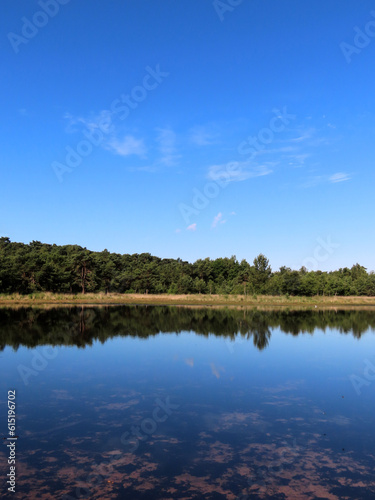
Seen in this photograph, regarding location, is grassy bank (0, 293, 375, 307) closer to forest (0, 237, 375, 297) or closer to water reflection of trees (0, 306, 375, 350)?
forest (0, 237, 375, 297)

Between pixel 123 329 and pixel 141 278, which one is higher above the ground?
pixel 141 278

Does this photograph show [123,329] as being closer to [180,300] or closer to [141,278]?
[180,300]

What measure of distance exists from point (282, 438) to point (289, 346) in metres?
14.3

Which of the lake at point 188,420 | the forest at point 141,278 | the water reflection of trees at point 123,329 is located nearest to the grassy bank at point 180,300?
the forest at point 141,278

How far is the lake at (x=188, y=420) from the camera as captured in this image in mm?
7125

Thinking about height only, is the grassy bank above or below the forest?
below

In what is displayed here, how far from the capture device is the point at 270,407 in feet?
38.6

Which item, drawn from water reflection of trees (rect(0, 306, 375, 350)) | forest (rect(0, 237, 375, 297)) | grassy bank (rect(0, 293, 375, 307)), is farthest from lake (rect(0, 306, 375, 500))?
forest (rect(0, 237, 375, 297))

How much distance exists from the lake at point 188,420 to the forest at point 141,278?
4529 centimetres

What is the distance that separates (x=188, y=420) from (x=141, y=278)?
255 feet

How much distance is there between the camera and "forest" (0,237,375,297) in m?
65.1

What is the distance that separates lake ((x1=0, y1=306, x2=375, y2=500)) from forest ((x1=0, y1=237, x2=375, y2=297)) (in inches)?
1783

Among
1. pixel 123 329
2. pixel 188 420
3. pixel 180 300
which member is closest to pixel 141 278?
pixel 180 300

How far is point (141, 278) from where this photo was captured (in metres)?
87.7
